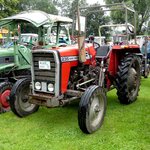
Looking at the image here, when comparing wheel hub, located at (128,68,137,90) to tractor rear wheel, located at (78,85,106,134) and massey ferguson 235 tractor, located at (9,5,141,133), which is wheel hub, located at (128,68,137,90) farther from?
tractor rear wheel, located at (78,85,106,134)

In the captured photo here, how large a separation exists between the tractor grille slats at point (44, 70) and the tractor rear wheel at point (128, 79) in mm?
1827

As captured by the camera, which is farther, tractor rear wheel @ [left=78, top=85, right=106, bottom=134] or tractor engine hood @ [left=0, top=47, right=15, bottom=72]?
tractor engine hood @ [left=0, top=47, right=15, bottom=72]

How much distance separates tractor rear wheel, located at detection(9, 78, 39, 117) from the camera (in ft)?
18.7

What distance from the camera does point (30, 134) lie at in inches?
201

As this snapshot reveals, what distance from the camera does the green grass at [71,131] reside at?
4.61 metres

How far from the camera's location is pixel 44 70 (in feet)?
17.6

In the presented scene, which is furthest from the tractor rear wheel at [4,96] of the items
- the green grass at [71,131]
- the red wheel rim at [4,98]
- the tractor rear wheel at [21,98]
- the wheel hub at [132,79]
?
the wheel hub at [132,79]

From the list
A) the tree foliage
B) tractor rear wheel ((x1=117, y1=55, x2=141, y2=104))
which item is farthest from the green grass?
the tree foliage

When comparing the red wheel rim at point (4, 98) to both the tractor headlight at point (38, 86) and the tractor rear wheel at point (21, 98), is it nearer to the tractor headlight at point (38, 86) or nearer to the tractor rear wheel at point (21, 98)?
the tractor rear wheel at point (21, 98)

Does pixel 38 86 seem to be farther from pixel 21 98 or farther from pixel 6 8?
pixel 6 8

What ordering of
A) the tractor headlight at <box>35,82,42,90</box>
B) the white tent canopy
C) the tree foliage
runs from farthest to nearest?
the tree foliage < the white tent canopy < the tractor headlight at <box>35,82,42,90</box>

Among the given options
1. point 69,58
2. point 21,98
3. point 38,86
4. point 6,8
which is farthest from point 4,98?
point 6,8

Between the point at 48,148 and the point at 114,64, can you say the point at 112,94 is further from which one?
the point at 48,148

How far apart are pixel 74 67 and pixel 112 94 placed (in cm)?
271
